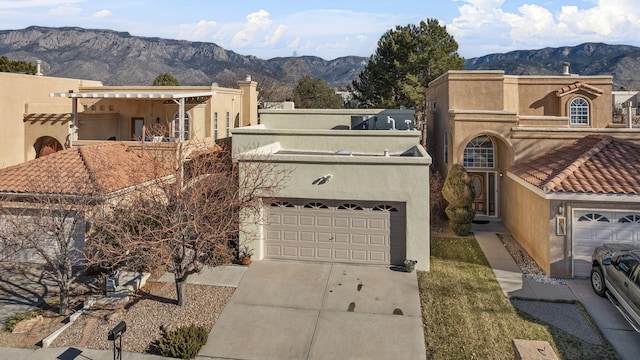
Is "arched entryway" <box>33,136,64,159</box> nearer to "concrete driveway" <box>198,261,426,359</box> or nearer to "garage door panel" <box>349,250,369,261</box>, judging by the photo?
"concrete driveway" <box>198,261,426,359</box>

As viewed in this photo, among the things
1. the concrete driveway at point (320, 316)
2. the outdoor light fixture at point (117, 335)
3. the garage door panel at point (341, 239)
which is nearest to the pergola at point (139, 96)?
the garage door panel at point (341, 239)

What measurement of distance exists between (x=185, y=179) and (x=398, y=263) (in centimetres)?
733

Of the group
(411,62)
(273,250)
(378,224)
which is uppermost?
(411,62)

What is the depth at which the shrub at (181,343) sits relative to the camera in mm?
8938

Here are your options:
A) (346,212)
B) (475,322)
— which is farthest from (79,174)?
(475,322)

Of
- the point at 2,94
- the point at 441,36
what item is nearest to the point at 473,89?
the point at 441,36

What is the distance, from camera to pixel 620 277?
10375 millimetres

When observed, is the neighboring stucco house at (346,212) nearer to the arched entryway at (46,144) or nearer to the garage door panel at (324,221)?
the garage door panel at (324,221)

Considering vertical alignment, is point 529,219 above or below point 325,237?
above

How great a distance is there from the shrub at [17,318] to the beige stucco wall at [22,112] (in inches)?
640

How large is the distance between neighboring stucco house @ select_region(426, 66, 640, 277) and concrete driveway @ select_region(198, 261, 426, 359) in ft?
16.4

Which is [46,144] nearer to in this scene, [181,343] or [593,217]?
[181,343]

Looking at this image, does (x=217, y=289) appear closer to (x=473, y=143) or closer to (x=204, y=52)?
(x=473, y=143)

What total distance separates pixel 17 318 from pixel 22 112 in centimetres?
1813
